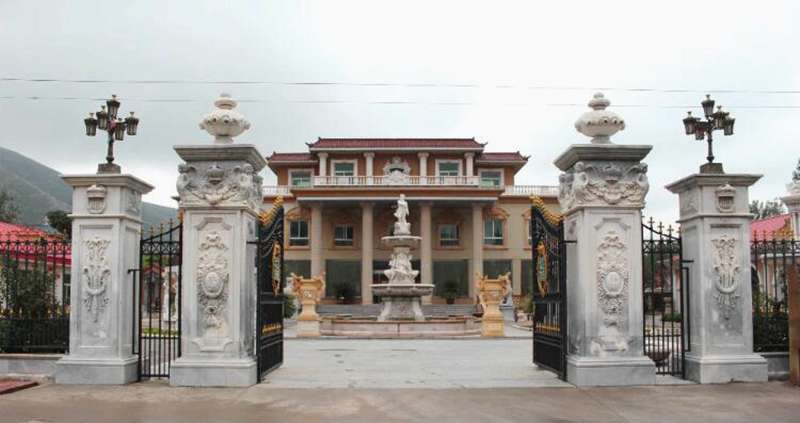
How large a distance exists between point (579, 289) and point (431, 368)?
3948 millimetres

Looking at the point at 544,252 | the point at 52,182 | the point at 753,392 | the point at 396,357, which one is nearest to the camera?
the point at 753,392

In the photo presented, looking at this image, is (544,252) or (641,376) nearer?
(641,376)

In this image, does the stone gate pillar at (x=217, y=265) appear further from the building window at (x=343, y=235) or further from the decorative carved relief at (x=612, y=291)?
the building window at (x=343, y=235)

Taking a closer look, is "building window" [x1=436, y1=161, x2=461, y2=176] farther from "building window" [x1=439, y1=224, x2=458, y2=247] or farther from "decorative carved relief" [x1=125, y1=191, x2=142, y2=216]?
"decorative carved relief" [x1=125, y1=191, x2=142, y2=216]

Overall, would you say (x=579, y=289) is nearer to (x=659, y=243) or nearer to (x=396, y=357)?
(x=659, y=243)

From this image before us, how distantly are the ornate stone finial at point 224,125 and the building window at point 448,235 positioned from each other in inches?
1920

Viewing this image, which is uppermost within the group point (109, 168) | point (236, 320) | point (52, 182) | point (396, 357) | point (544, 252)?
point (52, 182)

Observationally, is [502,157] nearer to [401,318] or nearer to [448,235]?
[448,235]

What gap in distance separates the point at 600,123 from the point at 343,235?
49317 mm

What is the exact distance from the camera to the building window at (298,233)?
60.2 m

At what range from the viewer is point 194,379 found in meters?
11.1

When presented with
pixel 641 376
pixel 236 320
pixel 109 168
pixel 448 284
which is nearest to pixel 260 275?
pixel 236 320

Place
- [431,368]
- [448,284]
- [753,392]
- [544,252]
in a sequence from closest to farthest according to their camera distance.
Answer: [753,392]
[544,252]
[431,368]
[448,284]

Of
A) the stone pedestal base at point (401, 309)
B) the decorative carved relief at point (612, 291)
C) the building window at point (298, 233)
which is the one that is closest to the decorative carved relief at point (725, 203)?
the decorative carved relief at point (612, 291)
